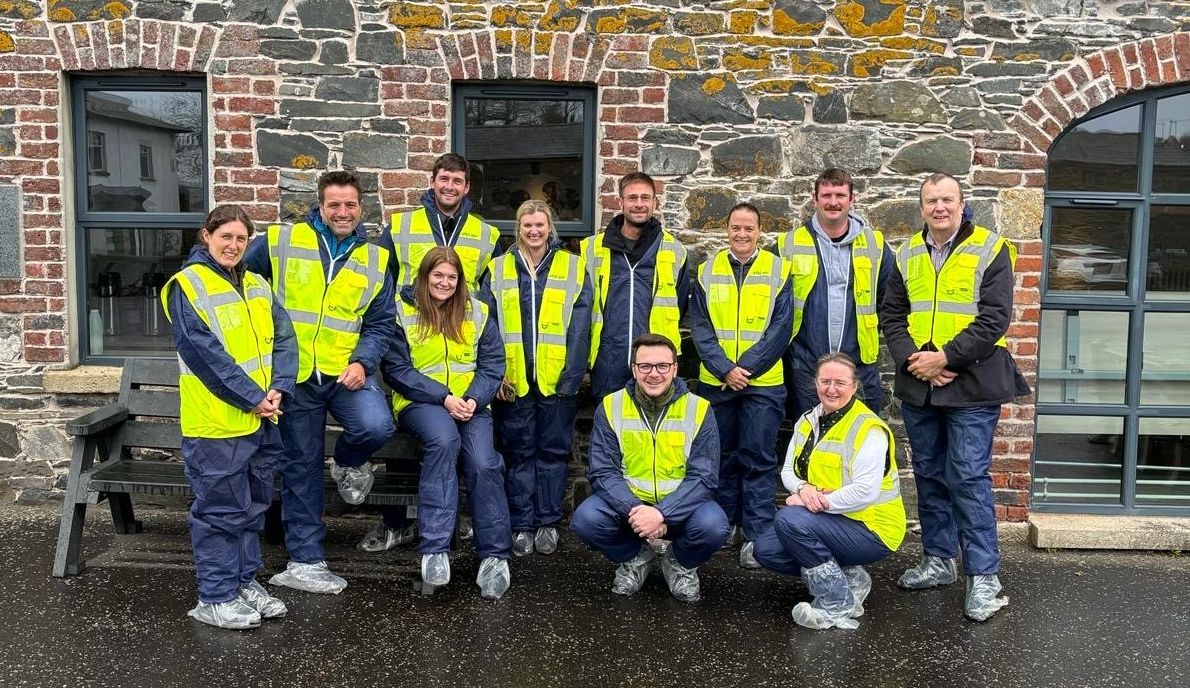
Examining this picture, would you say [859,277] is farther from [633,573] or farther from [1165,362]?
[1165,362]

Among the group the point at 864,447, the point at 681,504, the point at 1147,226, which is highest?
the point at 1147,226

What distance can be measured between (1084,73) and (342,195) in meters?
4.24

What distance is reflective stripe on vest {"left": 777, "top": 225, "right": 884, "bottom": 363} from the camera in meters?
5.09

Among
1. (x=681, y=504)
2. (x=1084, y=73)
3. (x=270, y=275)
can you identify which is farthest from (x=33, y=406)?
(x=1084, y=73)

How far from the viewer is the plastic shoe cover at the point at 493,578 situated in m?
4.61

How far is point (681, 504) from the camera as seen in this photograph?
445 cm

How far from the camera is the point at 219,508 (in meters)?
4.16

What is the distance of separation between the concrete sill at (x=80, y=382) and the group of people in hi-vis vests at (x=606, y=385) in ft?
5.62

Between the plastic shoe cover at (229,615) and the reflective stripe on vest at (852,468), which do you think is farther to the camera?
the reflective stripe on vest at (852,468)

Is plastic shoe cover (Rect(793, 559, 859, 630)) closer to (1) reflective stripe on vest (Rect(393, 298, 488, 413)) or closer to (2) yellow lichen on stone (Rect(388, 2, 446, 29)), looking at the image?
(1) reflective stripe on vest (Rect(393, 298, 488, 413))

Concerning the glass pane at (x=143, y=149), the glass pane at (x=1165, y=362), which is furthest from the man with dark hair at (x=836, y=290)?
the glass pane at (x=143, y=149)

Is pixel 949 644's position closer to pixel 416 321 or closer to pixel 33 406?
pixel 416 321

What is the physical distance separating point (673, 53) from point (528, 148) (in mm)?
1036

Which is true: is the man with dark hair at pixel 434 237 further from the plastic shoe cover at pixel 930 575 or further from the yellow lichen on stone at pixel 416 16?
the plastic shoe cover at pixel 930 575
